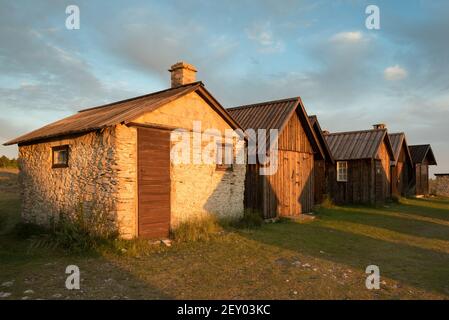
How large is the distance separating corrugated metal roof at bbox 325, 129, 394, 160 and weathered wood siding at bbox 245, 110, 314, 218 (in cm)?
599

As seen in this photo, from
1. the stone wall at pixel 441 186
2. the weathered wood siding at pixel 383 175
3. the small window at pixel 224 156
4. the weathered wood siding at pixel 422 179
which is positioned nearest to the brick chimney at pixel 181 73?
the small window at pixel 224 156

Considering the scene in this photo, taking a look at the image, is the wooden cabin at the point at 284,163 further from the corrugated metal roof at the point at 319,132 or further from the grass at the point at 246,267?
the grass at the point at 246,267

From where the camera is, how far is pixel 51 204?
11266 millimetres

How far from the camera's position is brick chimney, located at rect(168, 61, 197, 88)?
12.9 meters

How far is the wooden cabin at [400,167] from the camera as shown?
26.6 meters

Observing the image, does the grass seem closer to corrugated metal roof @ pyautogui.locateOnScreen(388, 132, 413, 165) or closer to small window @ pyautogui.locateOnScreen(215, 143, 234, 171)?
small window @ pyautogui.locateOnScreen(215, 143, 234, 171)

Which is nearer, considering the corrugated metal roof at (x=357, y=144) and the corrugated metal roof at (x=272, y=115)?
the corrugated metal roof at (x=272, y=115)

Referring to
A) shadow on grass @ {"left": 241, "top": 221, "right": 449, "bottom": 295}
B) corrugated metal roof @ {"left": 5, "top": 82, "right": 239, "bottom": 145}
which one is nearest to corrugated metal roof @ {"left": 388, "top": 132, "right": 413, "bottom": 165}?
shadow on grass @ {"left": 241, "top": 221, "right": 449, "bottom": 295}

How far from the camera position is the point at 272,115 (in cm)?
1572

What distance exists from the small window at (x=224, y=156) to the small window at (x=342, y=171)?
12576 mm

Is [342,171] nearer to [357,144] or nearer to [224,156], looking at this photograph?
[357,144]

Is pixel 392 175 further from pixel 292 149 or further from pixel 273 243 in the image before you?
pixel 273 243

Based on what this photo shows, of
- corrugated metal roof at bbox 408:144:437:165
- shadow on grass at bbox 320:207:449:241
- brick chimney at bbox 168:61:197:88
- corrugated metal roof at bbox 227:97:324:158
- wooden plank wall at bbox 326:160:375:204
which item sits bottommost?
shadow on grass at bbox 320:207:449:241
